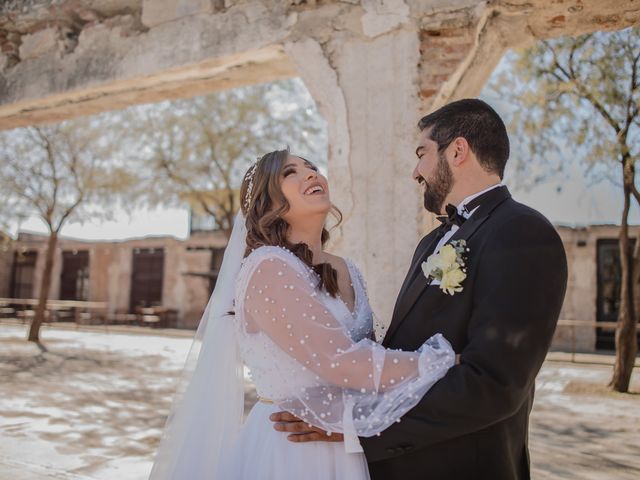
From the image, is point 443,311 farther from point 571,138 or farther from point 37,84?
point 571,138

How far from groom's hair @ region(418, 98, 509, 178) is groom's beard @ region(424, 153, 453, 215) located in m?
0.06

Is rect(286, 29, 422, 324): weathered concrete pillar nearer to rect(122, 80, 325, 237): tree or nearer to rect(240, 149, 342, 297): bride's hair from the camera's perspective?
rect(240, 149, 342, 297): bride's hair

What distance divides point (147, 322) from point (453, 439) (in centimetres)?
2157

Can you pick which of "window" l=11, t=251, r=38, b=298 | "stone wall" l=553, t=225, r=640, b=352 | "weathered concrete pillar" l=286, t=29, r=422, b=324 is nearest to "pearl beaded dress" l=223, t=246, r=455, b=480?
"weathered concrete pillar" l=286, t=29, r=422, b=324

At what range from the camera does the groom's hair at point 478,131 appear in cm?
185

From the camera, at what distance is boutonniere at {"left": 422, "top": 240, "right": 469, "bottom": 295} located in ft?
5.41

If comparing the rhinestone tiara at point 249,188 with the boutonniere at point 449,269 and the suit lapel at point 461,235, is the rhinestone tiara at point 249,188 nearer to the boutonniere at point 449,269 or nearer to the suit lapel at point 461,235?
the suit lapel at point 461,235

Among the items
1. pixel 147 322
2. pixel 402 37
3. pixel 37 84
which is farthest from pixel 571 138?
pixel 147 322

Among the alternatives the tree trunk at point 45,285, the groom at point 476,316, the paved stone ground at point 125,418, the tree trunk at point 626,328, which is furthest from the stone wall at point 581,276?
the groom at point 476,316

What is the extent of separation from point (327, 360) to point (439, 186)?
675 mm

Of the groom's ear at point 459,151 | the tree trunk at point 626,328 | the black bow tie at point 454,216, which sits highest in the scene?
the groom's ear at point 459,151

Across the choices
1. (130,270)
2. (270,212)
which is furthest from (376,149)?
(130,270)

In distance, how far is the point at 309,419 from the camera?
5.83 ft

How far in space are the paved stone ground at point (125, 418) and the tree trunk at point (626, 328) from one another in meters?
0.27
